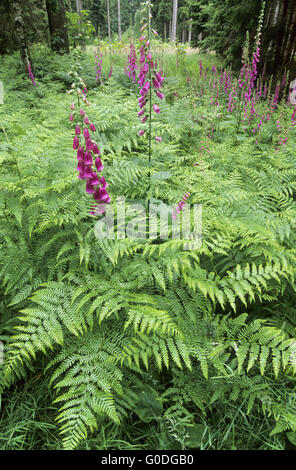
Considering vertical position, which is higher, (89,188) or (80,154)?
(80,154)

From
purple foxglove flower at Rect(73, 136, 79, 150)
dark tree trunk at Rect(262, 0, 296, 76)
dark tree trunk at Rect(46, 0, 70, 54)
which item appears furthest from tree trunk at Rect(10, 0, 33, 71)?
purple foxglove flower at Rect(73, 136, 79, 150)

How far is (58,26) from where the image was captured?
28.0 feet

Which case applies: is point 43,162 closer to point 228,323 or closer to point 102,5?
point 228,323

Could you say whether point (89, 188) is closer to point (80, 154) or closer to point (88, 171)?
point (88, 171)

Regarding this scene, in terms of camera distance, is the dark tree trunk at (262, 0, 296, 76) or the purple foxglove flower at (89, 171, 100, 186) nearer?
the purple foxglove flower at (89, 171, 100, 186)

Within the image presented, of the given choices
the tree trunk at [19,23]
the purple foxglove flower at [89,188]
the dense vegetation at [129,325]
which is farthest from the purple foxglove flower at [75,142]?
the tree trunk at [19,23]

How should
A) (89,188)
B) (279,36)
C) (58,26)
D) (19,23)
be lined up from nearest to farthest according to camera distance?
(89,188), (19,23), (279,36), (58,26)

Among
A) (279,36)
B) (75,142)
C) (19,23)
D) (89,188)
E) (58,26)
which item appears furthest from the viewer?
(58,26)

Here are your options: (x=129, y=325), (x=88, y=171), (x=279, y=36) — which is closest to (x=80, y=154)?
(x=88, y=171)

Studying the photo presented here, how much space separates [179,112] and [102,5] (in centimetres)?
4416

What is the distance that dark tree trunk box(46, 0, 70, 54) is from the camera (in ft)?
25.8

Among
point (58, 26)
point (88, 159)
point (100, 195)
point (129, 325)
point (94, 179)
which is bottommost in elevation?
point (129, 325)

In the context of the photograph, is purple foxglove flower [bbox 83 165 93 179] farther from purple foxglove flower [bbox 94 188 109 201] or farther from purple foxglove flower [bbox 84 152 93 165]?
purple foxglove flower [bbox 94 188 109 201]

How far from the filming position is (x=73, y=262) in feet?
6.54
